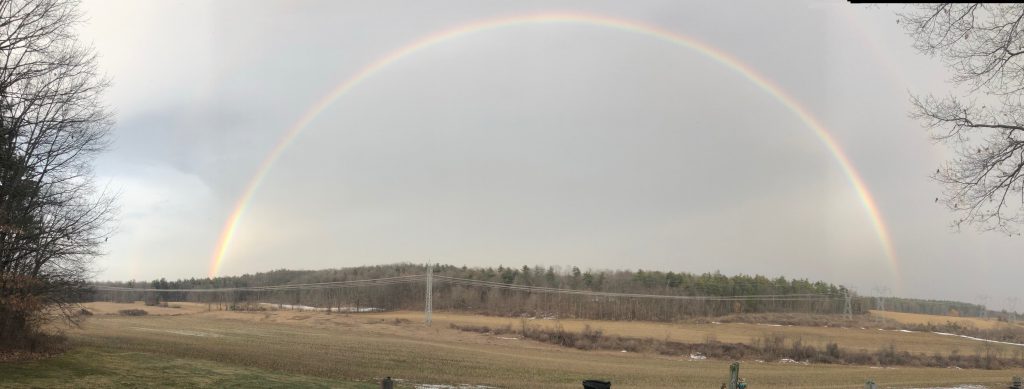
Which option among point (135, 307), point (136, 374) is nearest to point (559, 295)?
point (135, 307)

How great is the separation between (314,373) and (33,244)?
37.9 ft

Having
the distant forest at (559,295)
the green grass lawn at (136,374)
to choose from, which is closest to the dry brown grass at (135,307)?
the distant forest at (559,295)

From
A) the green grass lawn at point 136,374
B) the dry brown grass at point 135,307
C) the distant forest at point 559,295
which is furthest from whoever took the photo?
the distant forest at point 559,295

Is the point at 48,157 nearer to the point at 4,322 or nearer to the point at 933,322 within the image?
the point at 4,322

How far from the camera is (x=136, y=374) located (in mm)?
18781

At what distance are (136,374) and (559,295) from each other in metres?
127

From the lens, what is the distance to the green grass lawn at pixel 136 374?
16844mm

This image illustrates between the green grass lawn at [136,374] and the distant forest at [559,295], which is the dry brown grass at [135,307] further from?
the green grass lawn at [136,374]

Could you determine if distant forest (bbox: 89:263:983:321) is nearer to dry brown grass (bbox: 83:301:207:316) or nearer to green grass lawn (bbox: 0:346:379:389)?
dry brown grass (bbox: 83:301:207:316)

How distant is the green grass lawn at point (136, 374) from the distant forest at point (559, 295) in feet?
342

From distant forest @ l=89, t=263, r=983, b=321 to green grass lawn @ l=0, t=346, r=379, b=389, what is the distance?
104163 mm

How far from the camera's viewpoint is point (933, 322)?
11625 cm

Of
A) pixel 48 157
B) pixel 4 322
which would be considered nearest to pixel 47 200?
pixel 48 157

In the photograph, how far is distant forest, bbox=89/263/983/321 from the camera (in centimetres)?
13150
